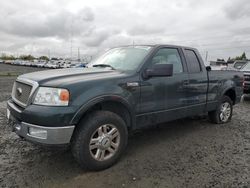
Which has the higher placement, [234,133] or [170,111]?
[170,111]

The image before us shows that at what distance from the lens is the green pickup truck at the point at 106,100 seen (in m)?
3.03

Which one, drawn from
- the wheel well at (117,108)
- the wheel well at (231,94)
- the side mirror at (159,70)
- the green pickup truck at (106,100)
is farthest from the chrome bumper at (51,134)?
the wheel well at (231,94)

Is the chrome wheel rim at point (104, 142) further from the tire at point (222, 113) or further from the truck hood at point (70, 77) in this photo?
the tire at point (222, 113)

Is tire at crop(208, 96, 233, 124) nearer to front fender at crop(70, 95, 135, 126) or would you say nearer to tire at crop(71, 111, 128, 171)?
front fender at crop(70, 95, 135, 126)

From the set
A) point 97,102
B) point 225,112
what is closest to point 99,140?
point 97,102

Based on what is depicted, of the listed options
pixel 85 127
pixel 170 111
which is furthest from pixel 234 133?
pixel 85 127

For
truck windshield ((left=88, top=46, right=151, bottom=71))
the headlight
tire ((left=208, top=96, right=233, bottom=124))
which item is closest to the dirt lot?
the headlight

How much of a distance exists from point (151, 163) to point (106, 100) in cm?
123

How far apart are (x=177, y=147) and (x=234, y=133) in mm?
1795

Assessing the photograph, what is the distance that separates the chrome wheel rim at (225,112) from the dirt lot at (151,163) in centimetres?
89

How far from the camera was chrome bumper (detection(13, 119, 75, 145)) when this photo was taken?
296 cm

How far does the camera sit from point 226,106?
6098 mm

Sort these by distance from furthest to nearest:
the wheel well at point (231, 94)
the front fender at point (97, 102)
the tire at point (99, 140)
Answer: the wheel well at point (231, 94)
the tire at point (99, 140)
the front fender at point (97, 102)

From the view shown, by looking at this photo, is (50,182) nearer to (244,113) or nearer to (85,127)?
(85,127)
